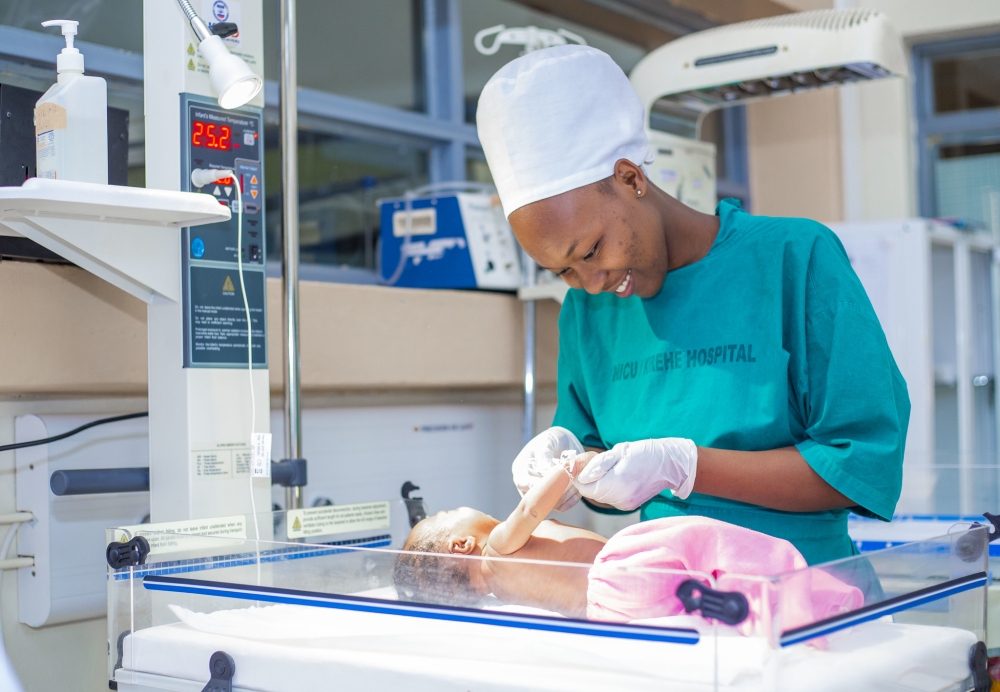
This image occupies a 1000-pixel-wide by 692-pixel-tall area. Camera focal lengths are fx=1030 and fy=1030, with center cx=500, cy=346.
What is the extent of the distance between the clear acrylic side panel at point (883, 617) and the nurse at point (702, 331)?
0.16 meters

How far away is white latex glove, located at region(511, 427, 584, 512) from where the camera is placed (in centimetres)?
146

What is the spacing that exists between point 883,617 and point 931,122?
14.0 ft

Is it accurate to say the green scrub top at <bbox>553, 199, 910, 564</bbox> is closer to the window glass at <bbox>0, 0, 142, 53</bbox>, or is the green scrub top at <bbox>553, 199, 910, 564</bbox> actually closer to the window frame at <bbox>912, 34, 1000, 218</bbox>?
the window glass at <bbox>0, 0, 142, 53</bbox>

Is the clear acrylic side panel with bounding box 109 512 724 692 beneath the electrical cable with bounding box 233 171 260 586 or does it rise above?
beneath

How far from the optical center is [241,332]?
1.69m

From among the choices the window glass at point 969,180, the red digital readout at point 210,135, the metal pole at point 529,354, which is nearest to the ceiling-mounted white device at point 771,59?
the metal pole at point 529,354

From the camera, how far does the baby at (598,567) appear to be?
3.07 ft

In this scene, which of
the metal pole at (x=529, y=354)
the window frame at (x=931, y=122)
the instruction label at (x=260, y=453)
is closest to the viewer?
the instruction label at (x=260, y=453)

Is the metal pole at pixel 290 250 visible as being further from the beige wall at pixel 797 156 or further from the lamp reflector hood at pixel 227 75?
the beige wall at pixel 797 156

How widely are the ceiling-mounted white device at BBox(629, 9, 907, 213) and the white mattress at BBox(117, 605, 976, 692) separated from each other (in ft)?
5.37

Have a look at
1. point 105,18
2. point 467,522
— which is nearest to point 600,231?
point 467,522

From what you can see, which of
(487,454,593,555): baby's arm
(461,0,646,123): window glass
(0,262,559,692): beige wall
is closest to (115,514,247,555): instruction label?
(487,454,593,555): baby's arm

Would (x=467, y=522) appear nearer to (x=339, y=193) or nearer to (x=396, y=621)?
(x=396, y=621)

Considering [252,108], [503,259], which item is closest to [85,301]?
[252,108]
